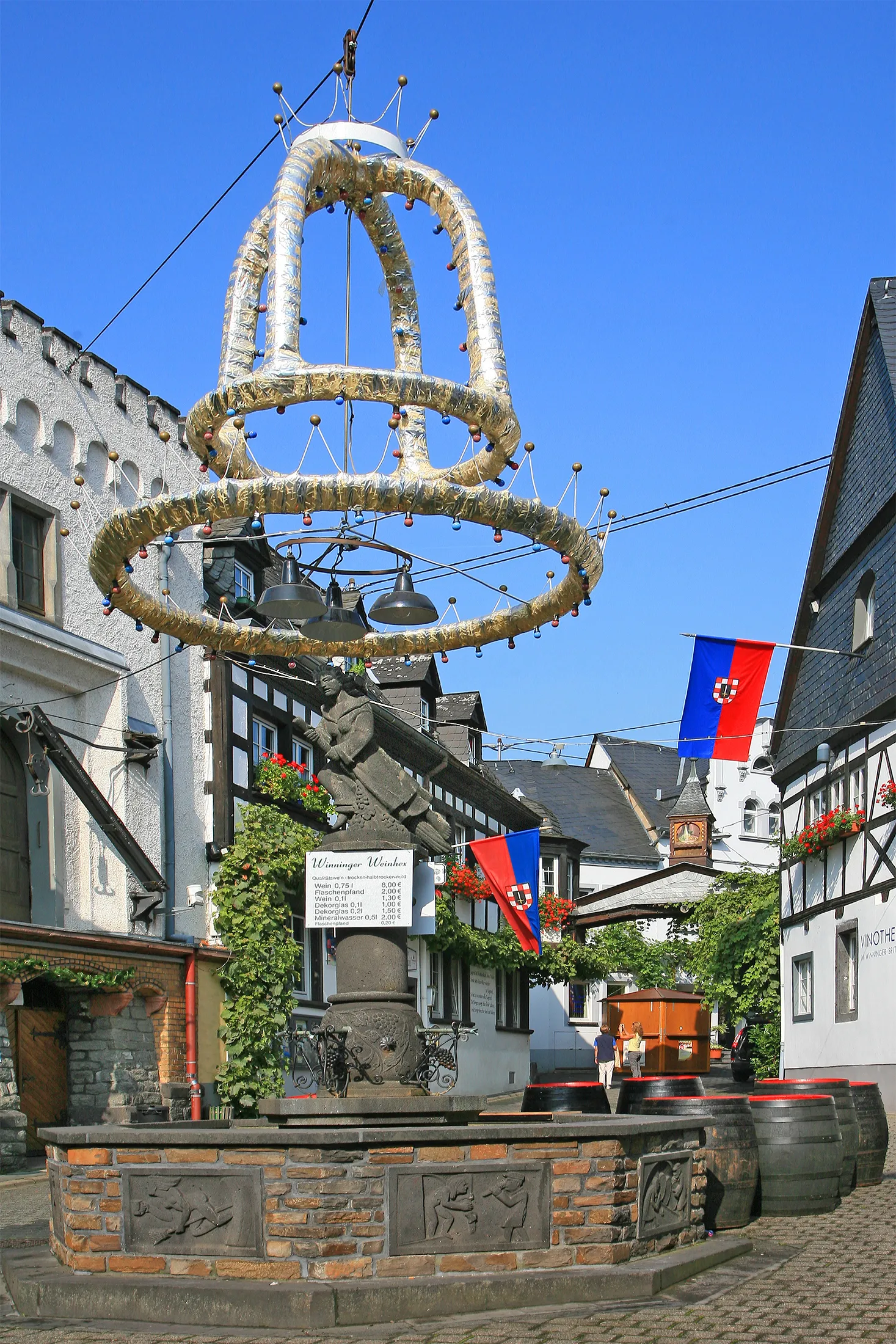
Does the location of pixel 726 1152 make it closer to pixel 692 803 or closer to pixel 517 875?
pixel 517 875

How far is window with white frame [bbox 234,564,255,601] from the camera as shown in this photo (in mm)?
25438

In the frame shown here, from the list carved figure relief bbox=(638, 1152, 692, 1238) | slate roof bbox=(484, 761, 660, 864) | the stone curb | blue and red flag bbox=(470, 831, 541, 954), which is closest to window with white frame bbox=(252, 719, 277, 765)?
blue and red flag bbox=(470, 831, 541, 954)

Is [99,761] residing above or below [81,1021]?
above

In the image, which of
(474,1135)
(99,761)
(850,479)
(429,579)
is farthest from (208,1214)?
(850,479)

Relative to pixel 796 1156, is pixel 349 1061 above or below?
above

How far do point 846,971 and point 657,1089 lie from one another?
1362 cm

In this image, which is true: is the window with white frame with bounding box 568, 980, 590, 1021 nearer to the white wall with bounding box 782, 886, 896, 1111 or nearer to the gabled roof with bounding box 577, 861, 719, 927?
the gabled roof with bounding box 577, 861, 719, 927

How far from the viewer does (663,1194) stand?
9000 mm

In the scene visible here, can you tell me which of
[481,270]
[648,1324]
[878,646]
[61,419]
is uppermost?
[61,419]

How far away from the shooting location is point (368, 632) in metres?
12.9

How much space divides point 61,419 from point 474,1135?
15230 millimetres

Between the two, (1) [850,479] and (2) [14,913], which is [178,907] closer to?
Answer: (2) [14,913]

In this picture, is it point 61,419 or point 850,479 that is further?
point 850,479

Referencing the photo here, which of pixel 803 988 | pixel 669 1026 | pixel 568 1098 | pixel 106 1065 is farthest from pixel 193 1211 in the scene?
pixel 803 988
